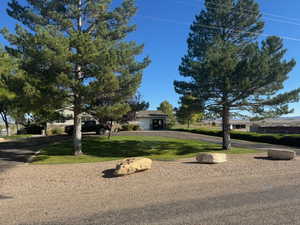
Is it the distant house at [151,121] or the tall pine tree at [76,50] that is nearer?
the tall pine tree at [76,50]

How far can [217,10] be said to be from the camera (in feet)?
45.6

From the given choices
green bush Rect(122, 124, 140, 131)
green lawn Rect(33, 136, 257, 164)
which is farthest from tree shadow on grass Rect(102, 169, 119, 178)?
green bush Rect(122, 124, 140, 131)

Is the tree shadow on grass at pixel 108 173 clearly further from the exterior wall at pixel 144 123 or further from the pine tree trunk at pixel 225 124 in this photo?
the exterior wall at pixel 144 123

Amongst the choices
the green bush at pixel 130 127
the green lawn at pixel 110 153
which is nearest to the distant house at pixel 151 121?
the green bush at pixel 130 127

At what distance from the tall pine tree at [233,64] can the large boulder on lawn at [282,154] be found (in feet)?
12.7

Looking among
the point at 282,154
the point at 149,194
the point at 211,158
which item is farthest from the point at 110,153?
the point at 282,154

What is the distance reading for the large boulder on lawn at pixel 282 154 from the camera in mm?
10256

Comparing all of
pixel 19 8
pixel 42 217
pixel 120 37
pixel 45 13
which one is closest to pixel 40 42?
pixel 45 13

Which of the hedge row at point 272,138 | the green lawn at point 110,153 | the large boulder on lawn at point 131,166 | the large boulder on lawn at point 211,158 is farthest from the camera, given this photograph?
the hedge row at point 272,138

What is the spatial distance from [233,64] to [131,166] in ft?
29.8

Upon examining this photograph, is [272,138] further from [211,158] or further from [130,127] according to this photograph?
[130,127]

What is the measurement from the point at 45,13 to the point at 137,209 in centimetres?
1201

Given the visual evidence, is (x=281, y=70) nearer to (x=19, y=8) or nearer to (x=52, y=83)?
(x=52, y=83)

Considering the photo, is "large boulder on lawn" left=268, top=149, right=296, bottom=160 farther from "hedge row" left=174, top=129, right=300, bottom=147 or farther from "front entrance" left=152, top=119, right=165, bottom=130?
"front entrance" left=152, top=119, right=165, bottom=130
